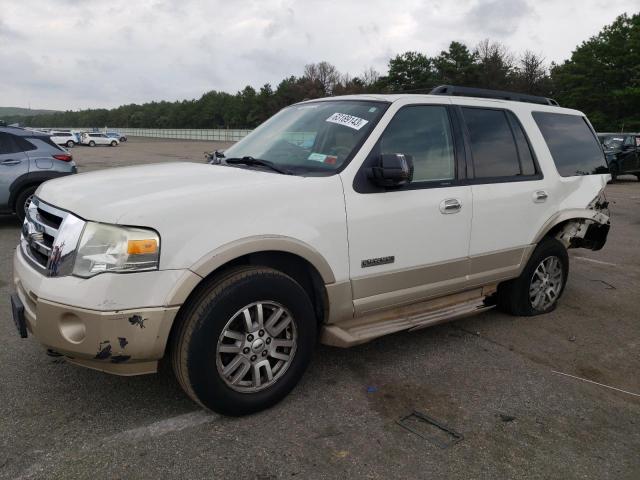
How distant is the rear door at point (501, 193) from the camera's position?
403 centimetres

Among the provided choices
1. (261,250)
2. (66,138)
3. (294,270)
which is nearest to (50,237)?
(261,250)

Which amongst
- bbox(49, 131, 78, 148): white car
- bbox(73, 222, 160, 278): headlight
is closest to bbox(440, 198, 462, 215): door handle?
bbox(73, 222, 160, 278): headlight

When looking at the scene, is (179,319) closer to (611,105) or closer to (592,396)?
(592,396)

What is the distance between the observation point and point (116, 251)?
257cm

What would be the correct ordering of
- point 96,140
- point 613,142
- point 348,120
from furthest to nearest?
point 96,140
point 613,142
point 348,120

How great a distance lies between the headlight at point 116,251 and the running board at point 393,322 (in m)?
1.26

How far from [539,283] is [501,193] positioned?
3.79ft

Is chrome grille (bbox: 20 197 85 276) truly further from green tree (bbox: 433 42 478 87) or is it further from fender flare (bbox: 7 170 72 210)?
green tree (bbox: 433 42 478 87)

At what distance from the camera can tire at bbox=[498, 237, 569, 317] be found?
4.64 meters

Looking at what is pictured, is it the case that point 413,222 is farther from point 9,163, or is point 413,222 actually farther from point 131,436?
point 9,163

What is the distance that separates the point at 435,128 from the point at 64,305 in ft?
8.85

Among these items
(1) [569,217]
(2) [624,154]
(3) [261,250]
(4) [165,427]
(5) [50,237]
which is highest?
(5) [50,237]

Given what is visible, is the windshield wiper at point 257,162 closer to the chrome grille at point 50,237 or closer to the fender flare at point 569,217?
the chrome grille at point 50,237

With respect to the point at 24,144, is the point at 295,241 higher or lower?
lower
